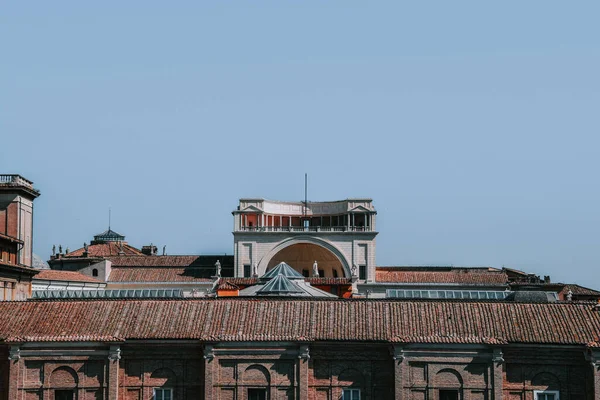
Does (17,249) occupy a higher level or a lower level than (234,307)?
higher

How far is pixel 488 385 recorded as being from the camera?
145 ft

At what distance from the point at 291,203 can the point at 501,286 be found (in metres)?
25.5

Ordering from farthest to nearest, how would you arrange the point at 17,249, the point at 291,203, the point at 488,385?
the point at 291,203 → the point at 17,249 → the point at 488,385

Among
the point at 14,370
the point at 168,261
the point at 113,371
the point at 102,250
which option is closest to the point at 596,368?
the point at 113,371

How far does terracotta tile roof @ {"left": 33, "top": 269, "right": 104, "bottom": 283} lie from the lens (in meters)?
91.8

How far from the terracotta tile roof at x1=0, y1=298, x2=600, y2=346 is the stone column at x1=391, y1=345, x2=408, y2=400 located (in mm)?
548

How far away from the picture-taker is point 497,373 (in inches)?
1742

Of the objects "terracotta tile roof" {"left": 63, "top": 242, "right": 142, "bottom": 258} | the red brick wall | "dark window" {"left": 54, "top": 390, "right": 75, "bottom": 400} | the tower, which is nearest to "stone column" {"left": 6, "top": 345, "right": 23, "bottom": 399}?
"dark window" {"left": 54, "top": 390, "right": 75, "bottom": 400}

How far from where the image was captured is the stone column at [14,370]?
44.6 m

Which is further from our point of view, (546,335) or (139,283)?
(139,283)

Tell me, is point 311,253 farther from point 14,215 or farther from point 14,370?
point 14,370

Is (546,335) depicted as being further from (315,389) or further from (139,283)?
(139,283)

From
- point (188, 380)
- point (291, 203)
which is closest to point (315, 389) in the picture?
point (188, 380)

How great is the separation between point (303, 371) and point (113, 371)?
7.71m
